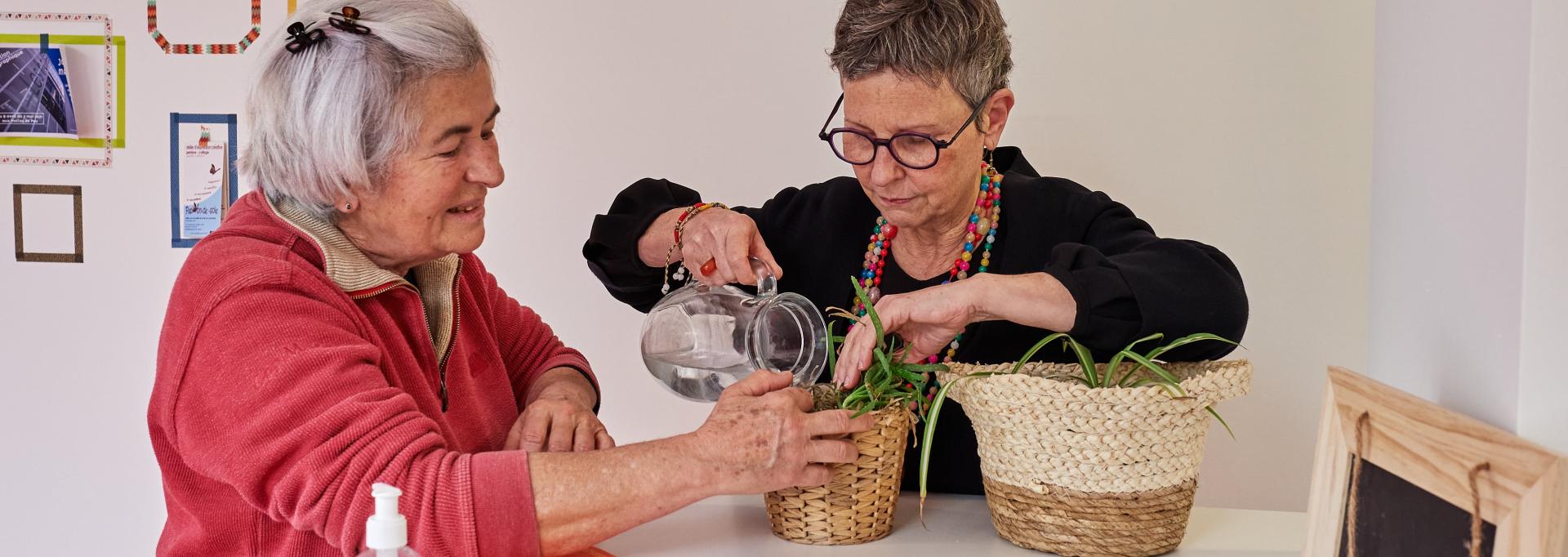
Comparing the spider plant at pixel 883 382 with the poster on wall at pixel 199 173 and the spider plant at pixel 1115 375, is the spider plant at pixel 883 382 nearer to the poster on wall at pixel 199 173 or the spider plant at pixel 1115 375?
the spider plant at pixel 1115 375

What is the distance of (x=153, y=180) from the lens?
3029 millimetres

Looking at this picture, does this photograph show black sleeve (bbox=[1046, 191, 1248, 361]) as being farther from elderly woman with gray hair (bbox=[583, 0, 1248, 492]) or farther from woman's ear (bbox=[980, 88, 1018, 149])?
woman's ear (bbox=[980, 88, 1018, 149])

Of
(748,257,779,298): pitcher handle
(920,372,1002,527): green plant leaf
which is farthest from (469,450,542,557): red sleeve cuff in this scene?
(748,257,779,298): pitcher handle

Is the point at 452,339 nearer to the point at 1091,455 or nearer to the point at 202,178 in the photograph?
the point at 1091,455

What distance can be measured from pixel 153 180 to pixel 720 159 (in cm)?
147

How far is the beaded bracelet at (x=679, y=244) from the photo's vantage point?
5.92 feet

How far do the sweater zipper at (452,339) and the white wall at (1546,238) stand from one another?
44.2 inches

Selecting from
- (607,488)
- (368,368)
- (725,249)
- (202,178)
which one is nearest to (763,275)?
(725,249)

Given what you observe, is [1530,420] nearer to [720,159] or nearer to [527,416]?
[527,416]

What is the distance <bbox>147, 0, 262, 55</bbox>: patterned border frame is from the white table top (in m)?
2.05

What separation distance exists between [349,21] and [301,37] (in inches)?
2.1

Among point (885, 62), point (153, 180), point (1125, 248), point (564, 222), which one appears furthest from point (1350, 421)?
point (153, 180)

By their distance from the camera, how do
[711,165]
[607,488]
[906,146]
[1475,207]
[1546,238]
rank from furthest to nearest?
1. [711,165]
2. [906,146]
3. [607,488]
4. [1475,207]
5. [1546,238]

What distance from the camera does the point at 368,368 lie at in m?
1.20
